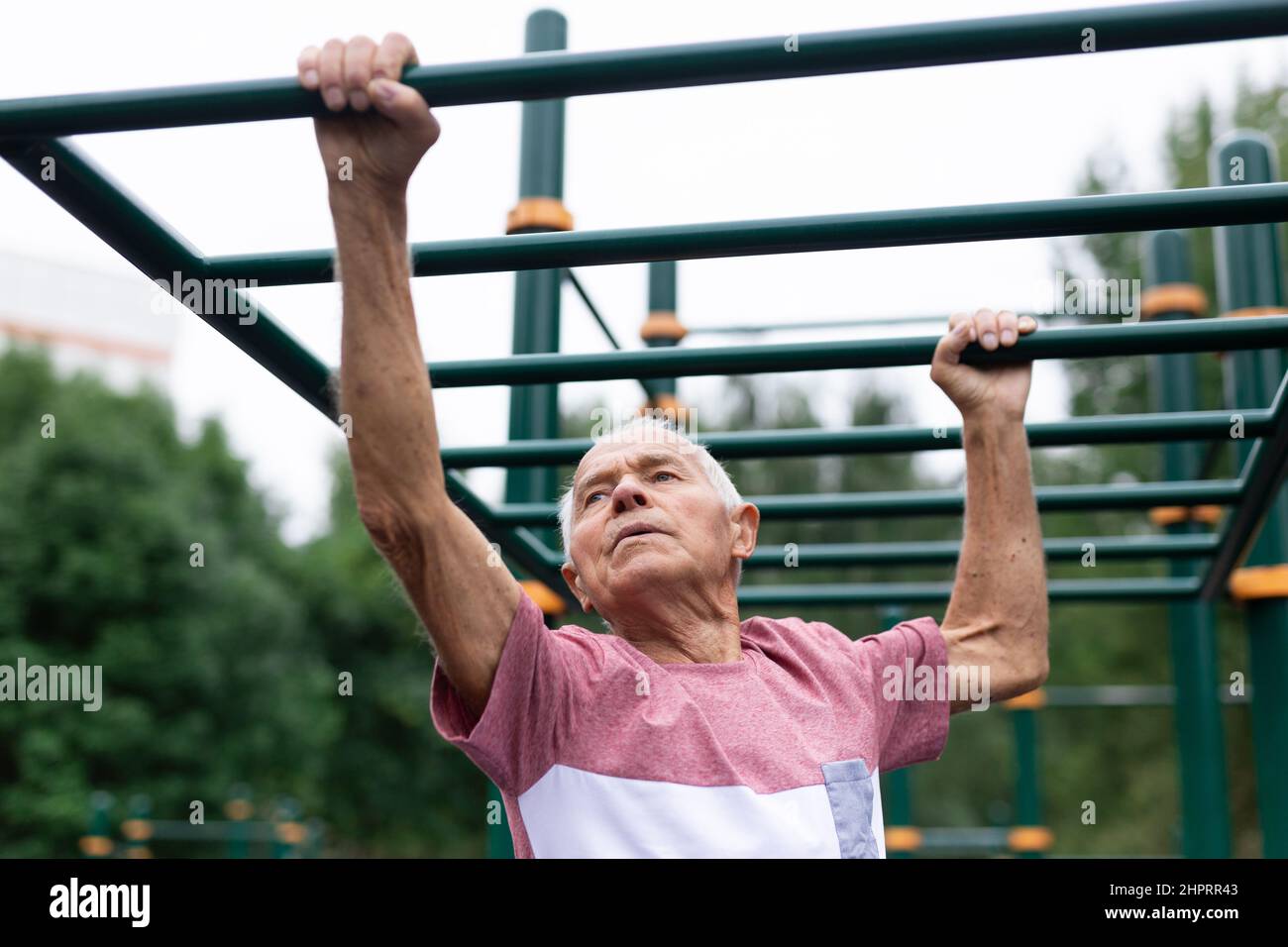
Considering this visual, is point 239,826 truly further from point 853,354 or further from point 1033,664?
point 853,354

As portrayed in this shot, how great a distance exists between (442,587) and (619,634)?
1.72ft

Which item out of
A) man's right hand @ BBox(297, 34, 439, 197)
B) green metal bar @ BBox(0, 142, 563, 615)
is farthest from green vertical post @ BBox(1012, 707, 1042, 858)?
man's right hand @ BBox(297, 34, 439, 197)

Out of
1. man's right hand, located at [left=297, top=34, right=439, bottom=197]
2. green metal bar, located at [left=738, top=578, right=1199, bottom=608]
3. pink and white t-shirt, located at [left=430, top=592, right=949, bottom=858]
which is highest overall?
man's right hand, located at [left=297, top=34, right=439, bottom=197]

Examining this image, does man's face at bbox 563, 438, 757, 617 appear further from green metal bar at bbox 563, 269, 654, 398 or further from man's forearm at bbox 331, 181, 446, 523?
green metal bar at bbox 563, 269, 654, 398

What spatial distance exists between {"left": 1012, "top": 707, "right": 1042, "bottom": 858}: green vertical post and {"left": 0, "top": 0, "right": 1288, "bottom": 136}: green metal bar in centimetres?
527

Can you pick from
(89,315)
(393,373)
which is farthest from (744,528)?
(89,315)

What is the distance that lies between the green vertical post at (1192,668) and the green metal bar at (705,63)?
2783mm

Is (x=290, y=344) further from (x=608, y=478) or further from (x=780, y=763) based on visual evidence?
(x=780, y=763)

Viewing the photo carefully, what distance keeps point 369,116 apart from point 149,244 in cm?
48

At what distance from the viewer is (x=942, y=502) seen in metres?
2.65

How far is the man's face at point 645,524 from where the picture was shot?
1.87 metres

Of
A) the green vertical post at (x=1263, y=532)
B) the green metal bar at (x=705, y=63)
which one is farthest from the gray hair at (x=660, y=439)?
the green vertical post at (x=1263, y=532)

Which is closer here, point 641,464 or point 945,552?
point 641,464

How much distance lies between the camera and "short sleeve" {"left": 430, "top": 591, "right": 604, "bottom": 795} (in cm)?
154
